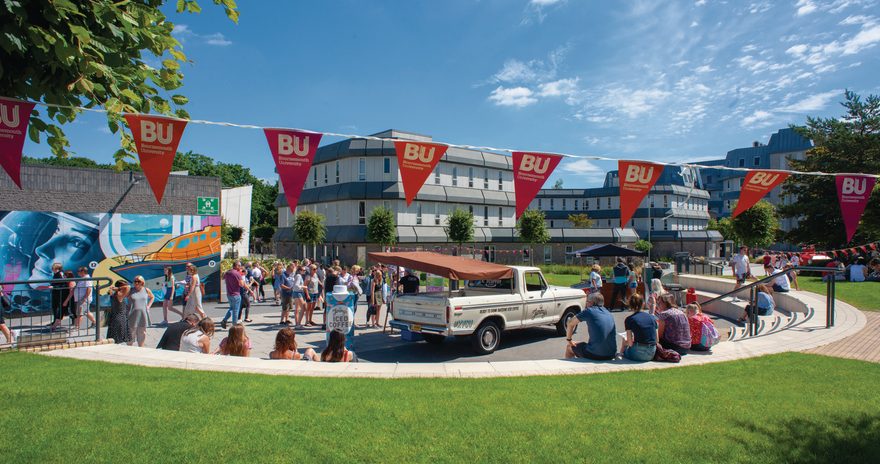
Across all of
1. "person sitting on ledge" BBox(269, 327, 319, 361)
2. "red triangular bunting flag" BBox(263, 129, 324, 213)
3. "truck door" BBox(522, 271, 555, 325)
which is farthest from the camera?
"truck door" BBox(522, 271, 555, 325)

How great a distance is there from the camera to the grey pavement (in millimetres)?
10609

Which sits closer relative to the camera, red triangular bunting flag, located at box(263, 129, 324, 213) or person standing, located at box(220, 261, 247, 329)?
red triangular bunting flag, located at box(263, 129, 324, 213)

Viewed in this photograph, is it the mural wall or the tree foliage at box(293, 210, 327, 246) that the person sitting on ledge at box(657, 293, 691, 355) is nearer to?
the mural wall

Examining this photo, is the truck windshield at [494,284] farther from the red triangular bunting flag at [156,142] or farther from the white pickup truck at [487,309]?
the red triangular bunting flag at [156,142]

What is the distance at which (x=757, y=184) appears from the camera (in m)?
11.9

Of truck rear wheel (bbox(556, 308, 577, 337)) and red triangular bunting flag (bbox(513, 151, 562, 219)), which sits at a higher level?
red triangular bunting flag (bbox(513, 151, 562, 219))

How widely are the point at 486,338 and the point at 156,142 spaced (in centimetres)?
708

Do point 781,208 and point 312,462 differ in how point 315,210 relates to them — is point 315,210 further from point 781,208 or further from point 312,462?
point 312,462

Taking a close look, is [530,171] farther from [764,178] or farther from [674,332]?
[764,178]

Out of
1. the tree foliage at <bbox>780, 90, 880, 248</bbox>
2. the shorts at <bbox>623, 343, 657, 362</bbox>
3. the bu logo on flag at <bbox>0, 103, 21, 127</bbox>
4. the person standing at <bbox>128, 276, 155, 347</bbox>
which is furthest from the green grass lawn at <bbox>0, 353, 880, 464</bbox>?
the tree foliage at <bbox>780, 90, 880, 248</bbox>

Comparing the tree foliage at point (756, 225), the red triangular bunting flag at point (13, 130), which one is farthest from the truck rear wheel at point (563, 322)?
the tree foliage at point (756, 225)

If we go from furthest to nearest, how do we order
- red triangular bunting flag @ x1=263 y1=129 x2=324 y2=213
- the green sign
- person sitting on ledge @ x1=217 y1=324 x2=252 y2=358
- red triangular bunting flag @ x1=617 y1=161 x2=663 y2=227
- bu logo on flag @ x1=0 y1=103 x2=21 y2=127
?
the green sign
red triangular bunting flag @ x1=617 y1=161 x2=663 y2=227
red triangular bunting flag @ x1=263 y1=129 x2=324 y2=213
person sitting on ledge @ x1=217 y1=324 x2=252 y2=358
bu logo on flag @ x1=0 y1=103 x2=21 y2=127

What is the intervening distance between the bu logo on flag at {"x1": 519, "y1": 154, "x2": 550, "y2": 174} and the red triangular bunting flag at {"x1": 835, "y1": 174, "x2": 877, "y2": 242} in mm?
7519

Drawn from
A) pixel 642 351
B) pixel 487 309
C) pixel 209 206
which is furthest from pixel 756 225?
pixel 209 206
